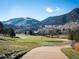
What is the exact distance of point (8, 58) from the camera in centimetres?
1997

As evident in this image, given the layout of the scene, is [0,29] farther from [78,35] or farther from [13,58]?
[13,58]

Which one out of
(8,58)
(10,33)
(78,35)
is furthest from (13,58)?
(10,33)

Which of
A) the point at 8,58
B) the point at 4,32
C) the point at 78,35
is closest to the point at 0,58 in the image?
the point at 8,58

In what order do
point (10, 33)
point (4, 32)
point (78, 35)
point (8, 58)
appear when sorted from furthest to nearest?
point (4, 32) < point (10, 33) < point (78, 35) < point (8, 58)

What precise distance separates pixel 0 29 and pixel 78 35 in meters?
64.6

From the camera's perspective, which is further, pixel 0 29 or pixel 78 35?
pixel 0 29

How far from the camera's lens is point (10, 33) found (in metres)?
110

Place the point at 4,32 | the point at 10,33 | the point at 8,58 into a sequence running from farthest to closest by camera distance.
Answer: the point at 4,32 → the point at 10,33 → the point at 8,58

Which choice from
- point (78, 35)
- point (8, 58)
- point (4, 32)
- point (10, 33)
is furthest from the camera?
point (4, 32)

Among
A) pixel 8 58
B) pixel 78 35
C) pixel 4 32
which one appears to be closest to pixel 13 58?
pixel 8 58

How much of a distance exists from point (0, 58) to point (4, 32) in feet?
330

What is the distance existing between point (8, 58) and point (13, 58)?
1.43 feet

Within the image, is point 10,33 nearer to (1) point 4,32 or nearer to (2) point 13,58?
(1) point 4,32

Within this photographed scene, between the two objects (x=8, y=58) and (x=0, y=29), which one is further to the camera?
(x=0, y=29)
